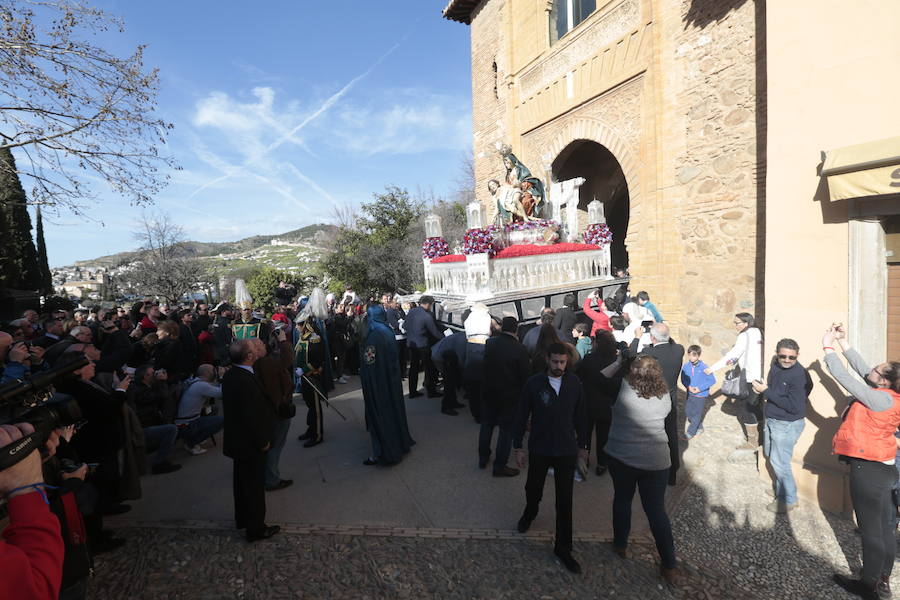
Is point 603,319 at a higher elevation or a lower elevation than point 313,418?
higher

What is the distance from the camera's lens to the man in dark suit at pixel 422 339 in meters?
6.99

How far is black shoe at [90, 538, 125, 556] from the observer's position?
341 centimetres

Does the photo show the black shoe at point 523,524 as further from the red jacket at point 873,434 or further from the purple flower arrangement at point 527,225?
the purple flower arrangement at point 527,225

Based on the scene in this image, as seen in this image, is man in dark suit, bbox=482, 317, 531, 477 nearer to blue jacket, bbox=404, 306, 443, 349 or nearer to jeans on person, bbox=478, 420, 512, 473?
jeans on person, bbox=478, 420, 512, 473

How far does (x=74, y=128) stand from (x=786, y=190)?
10173 millimetres

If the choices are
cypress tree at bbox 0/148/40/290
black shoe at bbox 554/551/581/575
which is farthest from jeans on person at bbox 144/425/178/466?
cypress tree at bbox 0/148/40/290

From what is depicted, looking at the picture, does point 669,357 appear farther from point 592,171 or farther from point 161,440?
point 592,171

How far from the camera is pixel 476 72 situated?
49.6 ft

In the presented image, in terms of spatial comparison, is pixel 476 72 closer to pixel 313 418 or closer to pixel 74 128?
pixel 74 128

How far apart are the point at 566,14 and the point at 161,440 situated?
13.3m

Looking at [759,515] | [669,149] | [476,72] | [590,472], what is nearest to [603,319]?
[590,472]

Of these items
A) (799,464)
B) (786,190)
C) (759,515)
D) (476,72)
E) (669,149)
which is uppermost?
(476,72)

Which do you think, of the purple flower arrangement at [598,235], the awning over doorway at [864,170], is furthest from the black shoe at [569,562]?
the purple flower arrangement at [598,235]

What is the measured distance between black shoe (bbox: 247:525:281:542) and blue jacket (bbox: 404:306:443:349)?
3.71m
